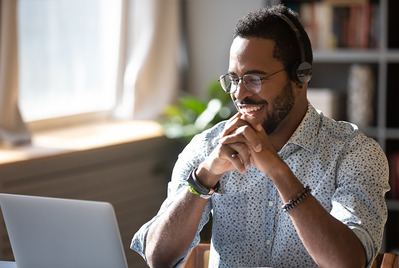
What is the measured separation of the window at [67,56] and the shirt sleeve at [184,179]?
172cm

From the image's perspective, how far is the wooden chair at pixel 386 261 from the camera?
1.63m

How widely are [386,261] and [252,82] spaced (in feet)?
1.86

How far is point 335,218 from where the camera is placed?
5.05 ft

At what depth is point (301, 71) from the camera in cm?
177

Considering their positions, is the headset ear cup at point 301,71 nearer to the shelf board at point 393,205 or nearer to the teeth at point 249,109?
the teeth at point 249,109

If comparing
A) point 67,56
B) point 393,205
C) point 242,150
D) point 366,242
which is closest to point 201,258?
point 242,150

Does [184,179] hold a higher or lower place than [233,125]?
lower

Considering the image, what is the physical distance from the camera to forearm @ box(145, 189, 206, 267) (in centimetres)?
170

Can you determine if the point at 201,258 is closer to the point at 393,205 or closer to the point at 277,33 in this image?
the point at 277,33

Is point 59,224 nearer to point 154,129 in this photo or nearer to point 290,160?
point 290,160

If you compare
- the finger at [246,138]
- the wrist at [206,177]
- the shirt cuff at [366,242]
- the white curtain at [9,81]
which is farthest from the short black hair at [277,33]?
the white curtain at [9,81]

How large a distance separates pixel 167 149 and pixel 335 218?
6.95 feet

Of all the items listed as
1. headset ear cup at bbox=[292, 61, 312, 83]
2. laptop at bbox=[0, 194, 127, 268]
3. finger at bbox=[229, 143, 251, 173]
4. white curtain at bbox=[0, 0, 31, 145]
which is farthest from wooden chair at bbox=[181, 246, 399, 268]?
white curtain at bbox=[0, 0, 31, 145]

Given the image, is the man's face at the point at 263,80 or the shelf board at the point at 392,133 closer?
the man's face at the point at 263,80
